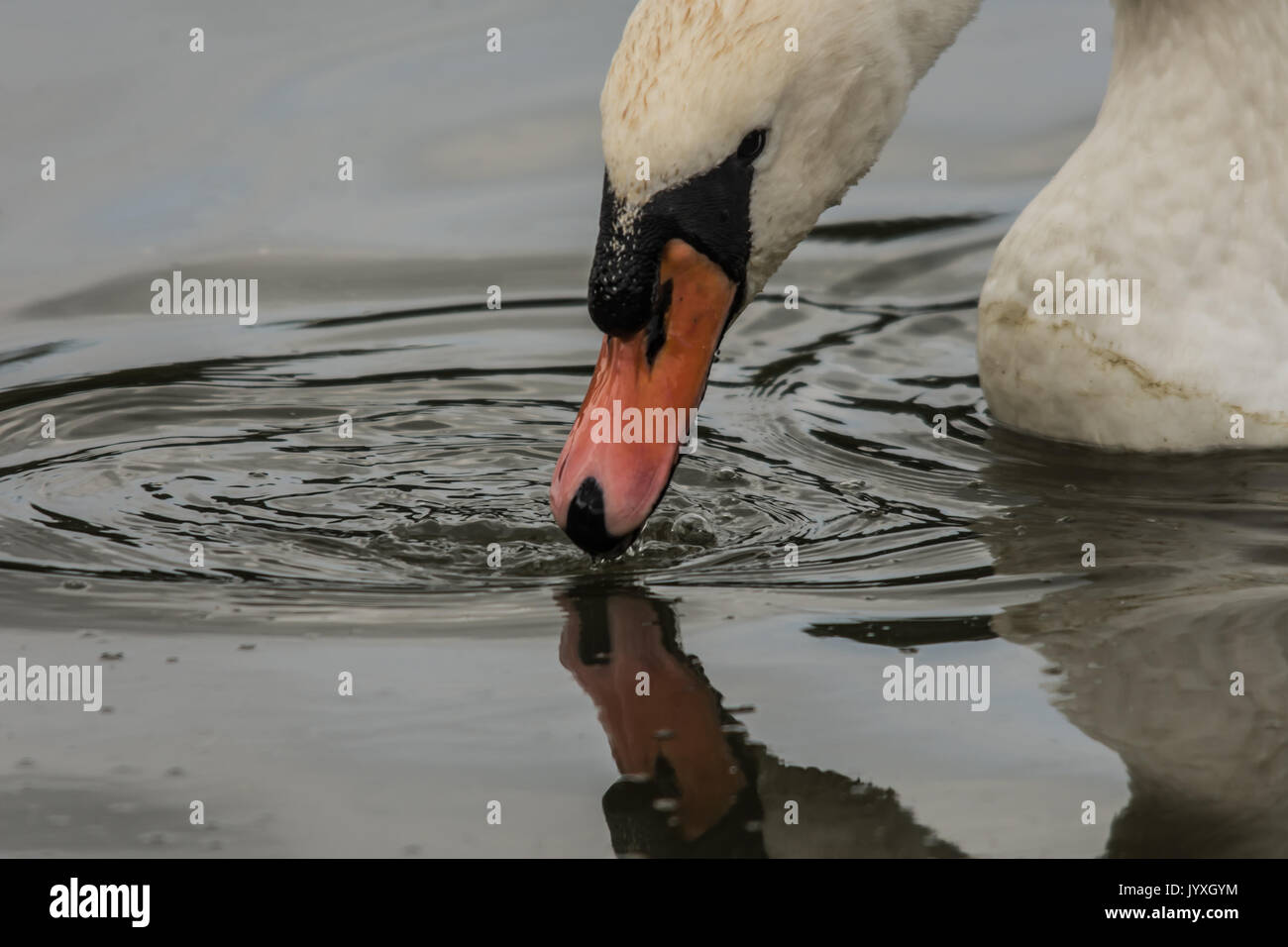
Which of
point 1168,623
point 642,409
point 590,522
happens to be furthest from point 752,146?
point 1168,623

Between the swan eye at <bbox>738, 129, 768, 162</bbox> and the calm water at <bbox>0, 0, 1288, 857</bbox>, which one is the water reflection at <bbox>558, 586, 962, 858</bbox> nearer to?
the calm water at <bbox>0, 0, 1288, 857</bbox>

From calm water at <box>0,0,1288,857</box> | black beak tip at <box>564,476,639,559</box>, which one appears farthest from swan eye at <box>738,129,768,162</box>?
calm water at <box>0,0,1288,857</box>

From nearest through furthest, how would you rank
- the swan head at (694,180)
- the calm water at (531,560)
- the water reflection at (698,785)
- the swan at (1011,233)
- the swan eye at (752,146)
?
1. the water reflection at (698,785)
2. the calm water at (531,560)
3. the swan head at (694,180)
4. the swan at (1011,233)
5. the swan eye at (752,146)

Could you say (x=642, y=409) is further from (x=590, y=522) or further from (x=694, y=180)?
(x=694, y=180)

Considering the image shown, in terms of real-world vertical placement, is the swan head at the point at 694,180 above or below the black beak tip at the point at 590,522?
above

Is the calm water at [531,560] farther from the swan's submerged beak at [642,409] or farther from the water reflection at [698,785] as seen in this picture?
the swan's submerged beak at [642,409]

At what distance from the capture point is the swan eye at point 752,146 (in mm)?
4715

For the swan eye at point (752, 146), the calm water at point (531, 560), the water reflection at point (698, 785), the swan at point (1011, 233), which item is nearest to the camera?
the water reflection at point (698, 785)

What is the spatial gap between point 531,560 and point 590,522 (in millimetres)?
447

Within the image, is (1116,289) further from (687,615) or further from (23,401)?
(23,401)

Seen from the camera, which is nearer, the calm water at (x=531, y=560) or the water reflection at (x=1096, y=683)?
the water reflection at (x=1096, y=683)

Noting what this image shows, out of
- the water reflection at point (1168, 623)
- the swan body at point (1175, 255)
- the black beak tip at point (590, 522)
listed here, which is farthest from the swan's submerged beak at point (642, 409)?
the swan body at point (1175, 255)

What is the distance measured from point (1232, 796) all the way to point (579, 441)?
5.46 feet

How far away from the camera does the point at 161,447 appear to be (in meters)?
5.92
